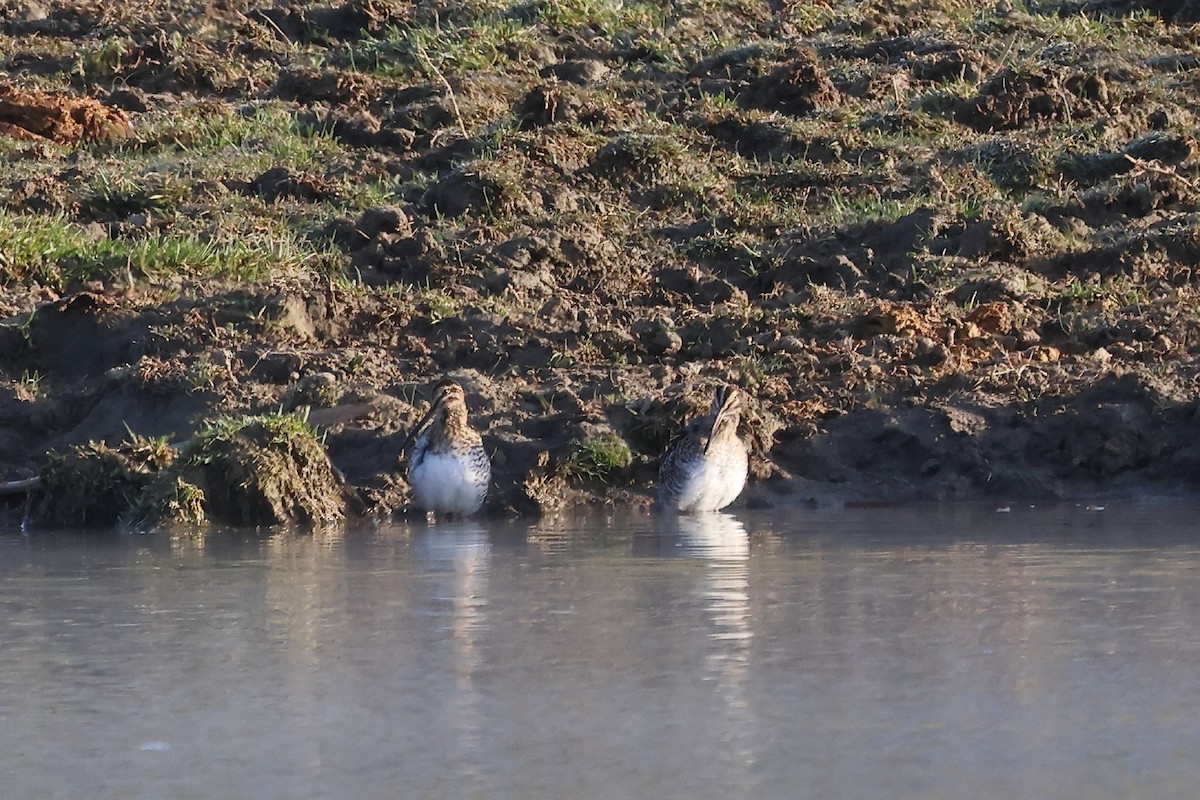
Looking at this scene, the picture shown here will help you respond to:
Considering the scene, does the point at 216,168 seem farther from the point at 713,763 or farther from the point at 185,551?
the point at 713,763

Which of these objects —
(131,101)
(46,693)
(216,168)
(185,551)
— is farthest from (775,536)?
(131,101)

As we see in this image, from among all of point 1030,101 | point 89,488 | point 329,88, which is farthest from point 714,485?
point 329,88

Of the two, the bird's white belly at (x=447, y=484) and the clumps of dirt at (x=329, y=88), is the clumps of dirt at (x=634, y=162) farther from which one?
the bird's white belly at (x=447, y=484)

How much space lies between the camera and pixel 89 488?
1027 centimetres

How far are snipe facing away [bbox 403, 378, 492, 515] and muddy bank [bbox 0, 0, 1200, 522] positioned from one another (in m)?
0.39

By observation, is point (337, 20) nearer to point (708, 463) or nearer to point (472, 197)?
point (472, 197)

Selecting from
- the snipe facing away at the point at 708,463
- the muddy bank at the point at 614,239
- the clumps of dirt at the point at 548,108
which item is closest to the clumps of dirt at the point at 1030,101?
the muddy bank at the point at 614,239

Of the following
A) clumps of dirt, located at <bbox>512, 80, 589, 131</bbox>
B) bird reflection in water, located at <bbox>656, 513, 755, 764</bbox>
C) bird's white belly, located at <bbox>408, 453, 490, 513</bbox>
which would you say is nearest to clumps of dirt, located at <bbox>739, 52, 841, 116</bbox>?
clumps of dirt, located at <bbox>512, 80, 589, 131</bbox>

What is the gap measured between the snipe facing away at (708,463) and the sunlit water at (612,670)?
4.16 ft

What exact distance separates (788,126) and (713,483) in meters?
5.54

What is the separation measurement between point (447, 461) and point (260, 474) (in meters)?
0.90

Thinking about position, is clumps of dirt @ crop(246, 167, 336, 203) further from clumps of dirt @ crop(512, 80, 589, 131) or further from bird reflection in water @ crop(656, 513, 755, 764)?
bird reflection in water @ crop(656, 513, 755, 764)

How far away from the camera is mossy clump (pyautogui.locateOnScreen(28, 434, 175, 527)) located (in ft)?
33.7

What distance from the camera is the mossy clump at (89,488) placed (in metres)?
10.3
